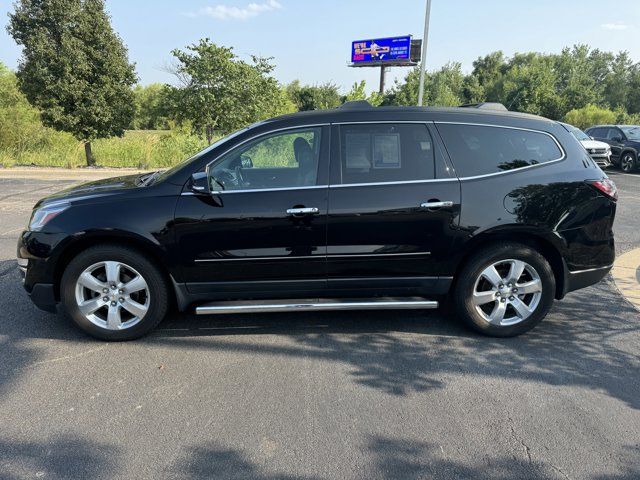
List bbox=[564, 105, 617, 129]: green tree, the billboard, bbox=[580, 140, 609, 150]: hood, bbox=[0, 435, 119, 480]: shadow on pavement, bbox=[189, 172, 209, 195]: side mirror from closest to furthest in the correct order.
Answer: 1. bbox=[0, 435, 119, 480]: shadow on pavement
2. bbox=[189, 172, 209, 195]: side mirror
3. bbox=[580, 140, 609, 150]: hood
4. bbox=[564, 105, 617, 129]: green tree
5. the billboard

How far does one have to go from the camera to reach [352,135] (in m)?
3.79

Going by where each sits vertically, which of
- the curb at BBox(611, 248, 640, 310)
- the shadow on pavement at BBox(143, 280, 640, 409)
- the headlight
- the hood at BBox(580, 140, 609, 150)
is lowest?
the shadow on pavement at BBox(143, 280, 640, 409)

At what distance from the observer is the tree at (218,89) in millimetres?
14484

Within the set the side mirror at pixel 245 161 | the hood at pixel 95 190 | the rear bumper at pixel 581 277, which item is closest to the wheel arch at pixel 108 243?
the hood at pixel 95 190

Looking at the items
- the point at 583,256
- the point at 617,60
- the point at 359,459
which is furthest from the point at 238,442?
the point at 617,60

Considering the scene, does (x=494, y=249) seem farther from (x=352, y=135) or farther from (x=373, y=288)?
(x=352, y=135)

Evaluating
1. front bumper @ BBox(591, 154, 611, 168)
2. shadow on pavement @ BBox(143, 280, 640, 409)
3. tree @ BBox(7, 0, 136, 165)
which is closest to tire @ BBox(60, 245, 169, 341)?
shadow on pavement @ BBox(143, 280, 640, 409)

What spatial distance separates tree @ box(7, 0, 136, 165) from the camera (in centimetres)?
1340

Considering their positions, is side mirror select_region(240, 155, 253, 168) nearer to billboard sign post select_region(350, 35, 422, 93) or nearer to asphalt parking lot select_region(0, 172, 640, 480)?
asphalt parking lot select_region(0, 172, 640, 480)

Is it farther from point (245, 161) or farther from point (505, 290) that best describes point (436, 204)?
point (245, 161)

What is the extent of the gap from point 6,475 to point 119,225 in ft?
5.88

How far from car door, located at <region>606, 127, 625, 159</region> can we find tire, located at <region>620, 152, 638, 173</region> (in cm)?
29

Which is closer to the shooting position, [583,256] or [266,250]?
[266,250]

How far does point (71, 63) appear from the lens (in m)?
13.5
